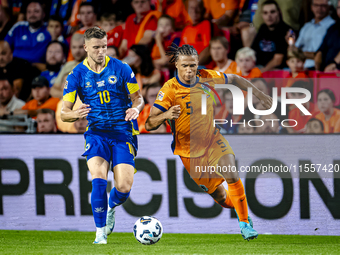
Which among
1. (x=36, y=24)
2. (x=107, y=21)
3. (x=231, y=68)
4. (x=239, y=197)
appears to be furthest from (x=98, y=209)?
(x=36, y=24)

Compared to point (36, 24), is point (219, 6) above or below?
above

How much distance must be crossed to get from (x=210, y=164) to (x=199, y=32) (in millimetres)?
2250

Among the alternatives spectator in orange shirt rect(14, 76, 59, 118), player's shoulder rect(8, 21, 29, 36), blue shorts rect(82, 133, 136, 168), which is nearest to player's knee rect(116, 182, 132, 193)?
blue shorts rect(82, 133, 136, 168)

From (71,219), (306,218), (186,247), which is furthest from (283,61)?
(71,219)

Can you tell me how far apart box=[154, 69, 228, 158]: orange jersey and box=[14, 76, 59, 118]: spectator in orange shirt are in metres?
2.24

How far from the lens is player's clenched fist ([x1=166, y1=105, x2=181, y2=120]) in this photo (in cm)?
513

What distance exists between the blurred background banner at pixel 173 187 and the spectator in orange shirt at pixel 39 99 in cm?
52

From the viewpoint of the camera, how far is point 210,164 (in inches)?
209

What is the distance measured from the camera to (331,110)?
594cm

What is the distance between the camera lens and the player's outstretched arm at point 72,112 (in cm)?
480

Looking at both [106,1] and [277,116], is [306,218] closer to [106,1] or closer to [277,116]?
[277,116]

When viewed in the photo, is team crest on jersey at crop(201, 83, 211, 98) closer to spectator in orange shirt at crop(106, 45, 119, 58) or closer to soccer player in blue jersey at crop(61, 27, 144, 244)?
soccer player in blue jersey at crop(61, 27, 144, 244)

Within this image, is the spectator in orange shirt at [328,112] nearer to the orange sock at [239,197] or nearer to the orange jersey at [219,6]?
the orange sock at [239,197]

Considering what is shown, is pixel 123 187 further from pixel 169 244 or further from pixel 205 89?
pixel 205 89
